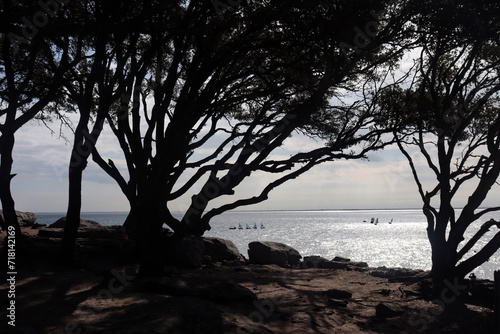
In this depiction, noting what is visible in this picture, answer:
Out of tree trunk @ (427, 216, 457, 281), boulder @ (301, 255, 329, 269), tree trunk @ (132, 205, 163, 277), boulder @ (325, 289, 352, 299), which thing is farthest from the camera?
boulder @ (301, 255, 329, 269)

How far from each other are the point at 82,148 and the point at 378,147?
10.5 meters

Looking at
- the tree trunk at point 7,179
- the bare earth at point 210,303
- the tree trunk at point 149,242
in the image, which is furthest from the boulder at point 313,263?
the tree trunk at point 7,179

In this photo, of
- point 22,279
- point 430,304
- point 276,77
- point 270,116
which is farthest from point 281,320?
point 270,116

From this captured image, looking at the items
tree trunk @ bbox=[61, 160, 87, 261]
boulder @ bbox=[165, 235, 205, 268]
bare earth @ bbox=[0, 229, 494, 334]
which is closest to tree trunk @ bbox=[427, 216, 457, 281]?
bare earth @ bbox=[0, 229, 494, 334]

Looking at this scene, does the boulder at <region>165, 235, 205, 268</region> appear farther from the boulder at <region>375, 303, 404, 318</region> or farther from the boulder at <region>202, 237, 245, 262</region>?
the boulder at <region>375, 303, 404, 318</region>

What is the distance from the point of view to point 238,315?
7531 mm

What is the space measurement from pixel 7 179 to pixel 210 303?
26.9 feet

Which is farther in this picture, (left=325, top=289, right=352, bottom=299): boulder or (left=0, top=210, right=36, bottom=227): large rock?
(left=0, top=210, right=36, bottom=227): large rock

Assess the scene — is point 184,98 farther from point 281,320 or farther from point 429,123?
point 429,123

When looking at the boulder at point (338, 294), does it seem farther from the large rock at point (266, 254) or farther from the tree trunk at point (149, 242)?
the large rock at point (266, 254)

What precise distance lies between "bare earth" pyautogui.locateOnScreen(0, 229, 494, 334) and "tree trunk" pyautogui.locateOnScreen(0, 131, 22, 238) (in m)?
0.94

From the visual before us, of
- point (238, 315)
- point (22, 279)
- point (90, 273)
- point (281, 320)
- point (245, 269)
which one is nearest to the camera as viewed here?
point (238, 315)

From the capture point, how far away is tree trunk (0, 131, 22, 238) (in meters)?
12.0

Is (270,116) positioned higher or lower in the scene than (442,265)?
higher
